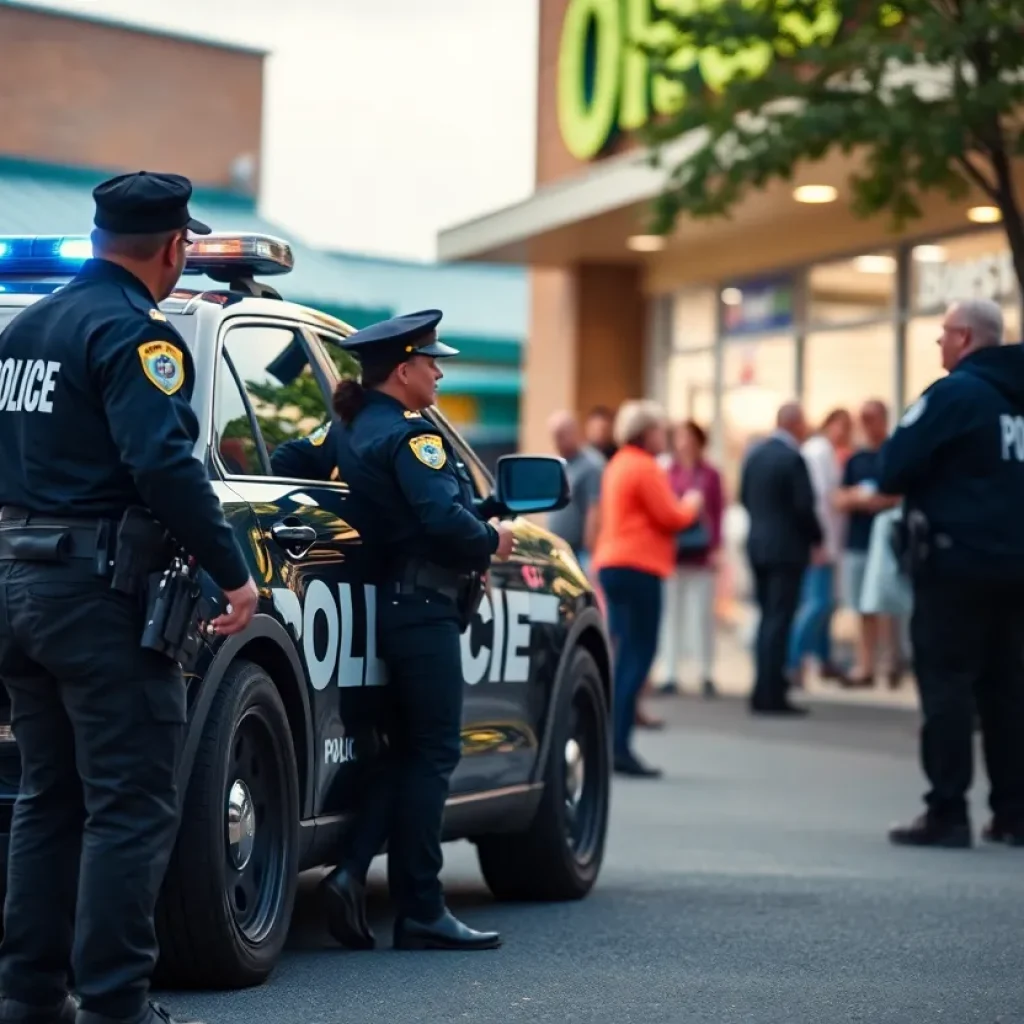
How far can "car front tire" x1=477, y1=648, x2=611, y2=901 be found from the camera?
25.4 ft

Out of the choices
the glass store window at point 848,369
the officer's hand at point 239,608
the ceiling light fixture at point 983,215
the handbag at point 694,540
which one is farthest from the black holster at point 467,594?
the glass store window at point 848,369

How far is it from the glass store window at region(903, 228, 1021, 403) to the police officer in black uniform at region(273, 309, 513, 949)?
38.8 ft

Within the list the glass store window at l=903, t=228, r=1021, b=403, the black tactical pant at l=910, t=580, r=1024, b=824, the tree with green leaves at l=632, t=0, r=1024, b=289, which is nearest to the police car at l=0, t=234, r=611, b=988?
the black tactical pant at l=910, t=580, r=1024, b=824

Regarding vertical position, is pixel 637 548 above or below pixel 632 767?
above

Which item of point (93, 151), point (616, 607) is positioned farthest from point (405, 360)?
point (93, 151)

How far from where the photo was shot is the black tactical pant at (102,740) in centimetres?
484

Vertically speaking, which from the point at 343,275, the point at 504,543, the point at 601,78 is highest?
the point at 601,78

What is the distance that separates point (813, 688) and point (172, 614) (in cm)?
1404

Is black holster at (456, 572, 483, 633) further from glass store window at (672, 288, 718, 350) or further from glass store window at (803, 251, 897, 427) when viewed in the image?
glass store window at (672, 288, 718, 350)

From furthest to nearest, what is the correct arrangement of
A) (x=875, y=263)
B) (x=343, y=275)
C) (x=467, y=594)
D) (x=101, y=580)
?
(x=343, y=275) < (x=875, y=263) < (x=467, y=594) < (x=101, y=580)

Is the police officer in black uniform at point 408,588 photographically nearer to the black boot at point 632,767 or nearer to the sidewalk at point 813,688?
the black boot at point 632,767

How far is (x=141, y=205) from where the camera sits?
16.3 ft

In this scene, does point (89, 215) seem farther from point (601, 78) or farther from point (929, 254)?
point (929, 254)

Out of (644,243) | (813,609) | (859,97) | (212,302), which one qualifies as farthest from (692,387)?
(212,302)
